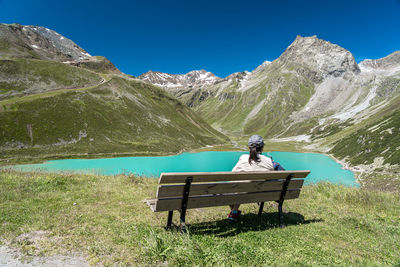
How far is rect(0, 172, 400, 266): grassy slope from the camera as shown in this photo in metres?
4.70

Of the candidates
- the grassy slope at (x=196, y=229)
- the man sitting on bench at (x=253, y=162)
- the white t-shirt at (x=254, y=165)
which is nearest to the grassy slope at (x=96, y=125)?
the grassy slope at (x=196, y=229)

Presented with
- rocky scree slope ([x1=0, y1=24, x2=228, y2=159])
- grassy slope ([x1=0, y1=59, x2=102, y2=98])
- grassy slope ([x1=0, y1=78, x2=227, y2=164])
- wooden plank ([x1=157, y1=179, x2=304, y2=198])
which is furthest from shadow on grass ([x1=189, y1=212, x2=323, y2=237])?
grassy slope ([x1=0, y1=59, x2=102, y2=98])

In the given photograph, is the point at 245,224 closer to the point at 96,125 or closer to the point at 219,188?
the point at 219,188

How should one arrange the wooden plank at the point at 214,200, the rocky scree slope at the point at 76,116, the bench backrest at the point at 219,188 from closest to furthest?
the bench backrest at the point at 219,188, the wooden plank at the point at 214,200, the rocky scree slope at the point at 76,116

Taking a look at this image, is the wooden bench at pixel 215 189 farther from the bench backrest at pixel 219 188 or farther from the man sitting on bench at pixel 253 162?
the man sitting on bench at pixel 253 162

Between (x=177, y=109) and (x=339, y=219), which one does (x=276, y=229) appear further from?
(x=177, y=109)

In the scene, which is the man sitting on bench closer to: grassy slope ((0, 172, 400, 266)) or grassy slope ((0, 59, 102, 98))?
grassy slope ((0, 172, 400, 266))

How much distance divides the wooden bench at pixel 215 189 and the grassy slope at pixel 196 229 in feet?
2.59

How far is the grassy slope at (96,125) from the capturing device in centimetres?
7400

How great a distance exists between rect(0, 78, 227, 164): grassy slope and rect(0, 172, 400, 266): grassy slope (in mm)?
75227

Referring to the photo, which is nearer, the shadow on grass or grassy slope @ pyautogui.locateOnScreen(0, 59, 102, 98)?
the shadow on grass

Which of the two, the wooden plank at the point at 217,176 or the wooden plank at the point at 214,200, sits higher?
the wooden plank at the point at 217,176

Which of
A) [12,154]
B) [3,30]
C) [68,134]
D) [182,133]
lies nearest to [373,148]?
[182,133]

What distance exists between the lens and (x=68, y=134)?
84750 mm
